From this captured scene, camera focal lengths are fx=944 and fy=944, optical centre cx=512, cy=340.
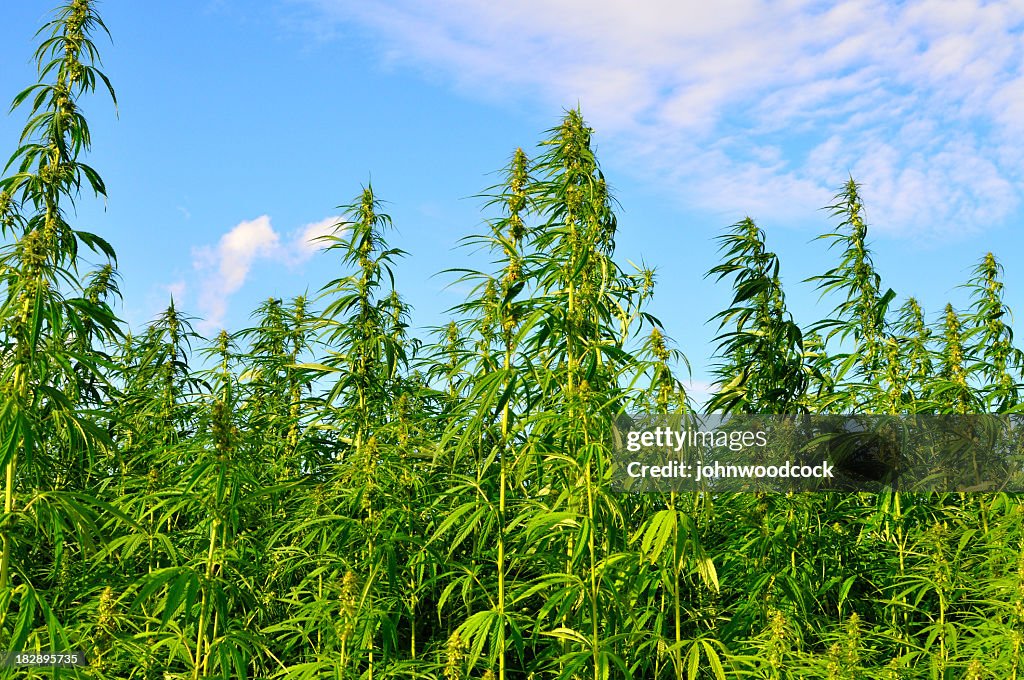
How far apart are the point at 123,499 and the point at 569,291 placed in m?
2.29

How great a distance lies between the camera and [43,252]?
10.6 feet

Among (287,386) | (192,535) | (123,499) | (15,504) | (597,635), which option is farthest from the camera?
(287,386)

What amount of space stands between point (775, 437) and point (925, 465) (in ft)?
2.83

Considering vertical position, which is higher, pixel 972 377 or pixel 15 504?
pixel 972 377

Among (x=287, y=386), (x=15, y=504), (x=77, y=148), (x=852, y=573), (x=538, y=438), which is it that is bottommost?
(x=852, y=573)

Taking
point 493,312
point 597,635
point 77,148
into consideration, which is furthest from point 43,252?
point 597,635

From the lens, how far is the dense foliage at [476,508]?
3355 millimetres

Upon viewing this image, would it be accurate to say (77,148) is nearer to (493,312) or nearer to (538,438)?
(493,312)

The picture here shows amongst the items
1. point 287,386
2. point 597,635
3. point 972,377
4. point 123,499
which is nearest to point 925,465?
point 972,377

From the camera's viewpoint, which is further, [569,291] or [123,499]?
[123,499]

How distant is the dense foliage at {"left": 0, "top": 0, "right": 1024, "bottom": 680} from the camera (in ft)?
11.0

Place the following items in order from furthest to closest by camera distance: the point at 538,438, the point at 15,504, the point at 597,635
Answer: the point at 538,438 < the point at 597,635 < the point at 15,504

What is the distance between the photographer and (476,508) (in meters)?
3.71

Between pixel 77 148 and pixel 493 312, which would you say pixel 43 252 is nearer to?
pixel 77 148
